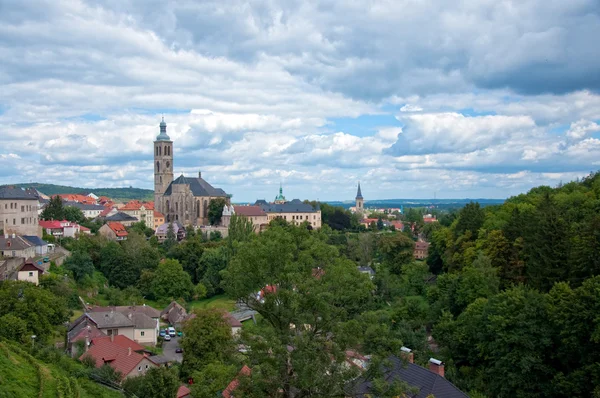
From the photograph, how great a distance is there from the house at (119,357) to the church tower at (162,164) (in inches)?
3048

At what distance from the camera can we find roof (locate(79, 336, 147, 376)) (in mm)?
30062

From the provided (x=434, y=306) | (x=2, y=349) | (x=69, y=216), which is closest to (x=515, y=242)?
(x=434, y=306)

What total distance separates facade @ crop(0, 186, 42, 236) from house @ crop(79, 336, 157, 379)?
2576 centimetres

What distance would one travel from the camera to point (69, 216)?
258 feet

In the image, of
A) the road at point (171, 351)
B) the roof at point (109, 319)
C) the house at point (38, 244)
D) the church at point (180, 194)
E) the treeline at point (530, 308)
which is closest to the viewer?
the treeline at point (530, 308)

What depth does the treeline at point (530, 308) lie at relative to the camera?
24625mm

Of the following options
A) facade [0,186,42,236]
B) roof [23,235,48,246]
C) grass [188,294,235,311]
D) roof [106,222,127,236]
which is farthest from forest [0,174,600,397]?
roof [106,222,127,236]

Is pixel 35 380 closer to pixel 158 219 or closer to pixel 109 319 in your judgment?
pixel 109 319

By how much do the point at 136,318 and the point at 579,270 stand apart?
27832mm

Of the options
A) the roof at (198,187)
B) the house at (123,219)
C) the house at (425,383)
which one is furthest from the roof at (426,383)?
the roof at (198,187)

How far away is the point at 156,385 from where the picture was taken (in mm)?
25609

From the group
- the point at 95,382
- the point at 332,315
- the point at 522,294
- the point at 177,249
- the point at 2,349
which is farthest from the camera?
the point at 177,249

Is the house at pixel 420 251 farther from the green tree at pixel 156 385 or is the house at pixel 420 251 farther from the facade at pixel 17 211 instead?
the green tree at pixel 156 385

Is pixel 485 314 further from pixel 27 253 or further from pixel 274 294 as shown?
pixel 27 253
